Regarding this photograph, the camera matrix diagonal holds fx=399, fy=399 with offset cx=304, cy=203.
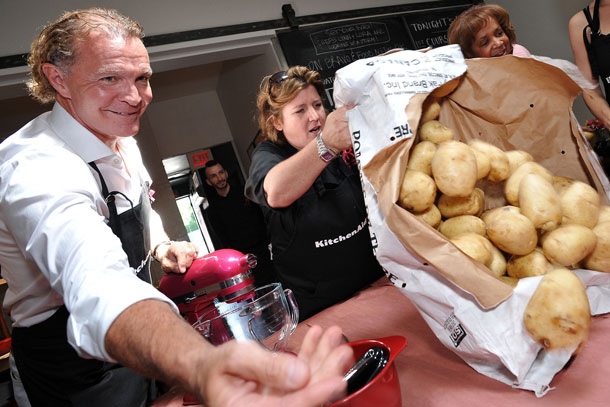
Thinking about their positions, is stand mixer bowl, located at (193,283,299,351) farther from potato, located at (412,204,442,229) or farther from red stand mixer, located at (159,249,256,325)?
red stand mixer, located at (159,249,256,325)

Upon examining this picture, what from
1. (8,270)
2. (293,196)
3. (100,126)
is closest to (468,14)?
(293,196)

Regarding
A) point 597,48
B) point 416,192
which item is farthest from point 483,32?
point 416,192

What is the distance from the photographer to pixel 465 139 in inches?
37.4

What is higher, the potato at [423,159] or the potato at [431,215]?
the potato at [423,159]

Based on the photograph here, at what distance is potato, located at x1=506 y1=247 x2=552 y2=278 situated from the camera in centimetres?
67

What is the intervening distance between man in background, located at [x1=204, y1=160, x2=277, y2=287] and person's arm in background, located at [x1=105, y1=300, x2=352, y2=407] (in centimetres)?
250

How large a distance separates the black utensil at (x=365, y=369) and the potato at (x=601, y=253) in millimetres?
434

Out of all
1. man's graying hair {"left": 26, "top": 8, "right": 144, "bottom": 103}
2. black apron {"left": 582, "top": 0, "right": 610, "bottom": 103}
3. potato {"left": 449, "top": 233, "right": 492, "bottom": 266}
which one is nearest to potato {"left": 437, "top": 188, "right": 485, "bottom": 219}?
potato {"left": 449, "top": 233, "right": 492, "bottom": 266}

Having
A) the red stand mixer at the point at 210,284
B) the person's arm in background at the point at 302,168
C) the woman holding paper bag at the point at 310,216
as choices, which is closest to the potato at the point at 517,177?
the person's arm in background at the point at 302,168

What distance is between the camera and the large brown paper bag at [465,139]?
1.99ft

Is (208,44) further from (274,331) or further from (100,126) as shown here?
(274,331)

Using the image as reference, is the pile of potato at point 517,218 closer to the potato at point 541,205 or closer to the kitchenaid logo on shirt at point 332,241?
the potato at point 541,205

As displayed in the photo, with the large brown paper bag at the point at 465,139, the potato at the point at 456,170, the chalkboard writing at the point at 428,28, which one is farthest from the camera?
the chalkboard writing at the point at 428,28

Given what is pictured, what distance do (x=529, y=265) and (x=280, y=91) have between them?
1128 millimetres
